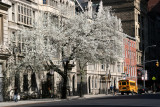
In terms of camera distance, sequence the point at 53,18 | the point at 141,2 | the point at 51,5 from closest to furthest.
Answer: the point at 53,18, the point at 51,5, the point at 141,2

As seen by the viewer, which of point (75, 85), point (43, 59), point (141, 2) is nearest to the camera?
point (43, 59)

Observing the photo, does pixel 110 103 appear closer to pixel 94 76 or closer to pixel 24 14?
pixel 24 14

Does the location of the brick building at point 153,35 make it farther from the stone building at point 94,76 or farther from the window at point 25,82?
the window at point 25,82

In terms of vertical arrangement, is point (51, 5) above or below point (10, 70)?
above

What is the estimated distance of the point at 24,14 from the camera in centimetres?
5222

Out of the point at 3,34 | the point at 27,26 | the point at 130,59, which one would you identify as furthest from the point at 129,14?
the point at 3,34

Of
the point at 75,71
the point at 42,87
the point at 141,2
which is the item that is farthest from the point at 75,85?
the point at 141,2

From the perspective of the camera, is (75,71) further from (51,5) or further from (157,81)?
(157,81)

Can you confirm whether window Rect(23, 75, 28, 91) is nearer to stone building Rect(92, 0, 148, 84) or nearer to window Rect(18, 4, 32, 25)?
window Rect(18, 4, 32, 25)

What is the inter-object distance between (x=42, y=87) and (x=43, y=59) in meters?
11.0

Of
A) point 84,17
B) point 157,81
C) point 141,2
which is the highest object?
point 141,2

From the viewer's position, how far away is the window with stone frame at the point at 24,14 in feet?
167

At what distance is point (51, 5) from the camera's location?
58.9 meters

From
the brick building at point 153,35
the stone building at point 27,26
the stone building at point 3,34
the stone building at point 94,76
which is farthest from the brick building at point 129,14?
the stone building at point 3,34
